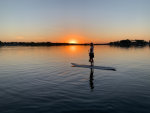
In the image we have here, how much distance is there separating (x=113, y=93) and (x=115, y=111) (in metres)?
2.85

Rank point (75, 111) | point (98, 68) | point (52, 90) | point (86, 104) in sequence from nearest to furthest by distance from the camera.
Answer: point (75, 111)
point (86, 104)
point (52, 90)
point (98, 68)

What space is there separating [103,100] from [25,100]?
5425 mm

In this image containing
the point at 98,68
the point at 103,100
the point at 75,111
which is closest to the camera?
the point at 75,111

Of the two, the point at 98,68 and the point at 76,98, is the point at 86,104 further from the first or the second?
the point at 98,68

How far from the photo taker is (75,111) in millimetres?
7871

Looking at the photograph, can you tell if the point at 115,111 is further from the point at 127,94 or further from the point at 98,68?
the point at 98,68

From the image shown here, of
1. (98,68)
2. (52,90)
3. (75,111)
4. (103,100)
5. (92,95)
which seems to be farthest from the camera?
(98,68)

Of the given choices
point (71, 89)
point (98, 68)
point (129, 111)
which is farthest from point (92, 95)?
point (98, 68)

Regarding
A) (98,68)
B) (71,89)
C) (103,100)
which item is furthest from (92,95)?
(98,68)

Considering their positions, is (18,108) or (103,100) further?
(103,100)

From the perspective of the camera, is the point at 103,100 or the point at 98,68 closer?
the point at 103,100

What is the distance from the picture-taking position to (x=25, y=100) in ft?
31.0

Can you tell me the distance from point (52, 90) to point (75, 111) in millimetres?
4026

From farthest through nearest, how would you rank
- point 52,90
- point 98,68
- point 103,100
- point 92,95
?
point 98,68 < point 52,90 < point 92,95 < point 103,100
